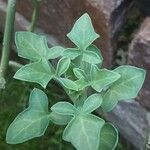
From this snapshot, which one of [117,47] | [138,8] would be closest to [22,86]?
[117,47]

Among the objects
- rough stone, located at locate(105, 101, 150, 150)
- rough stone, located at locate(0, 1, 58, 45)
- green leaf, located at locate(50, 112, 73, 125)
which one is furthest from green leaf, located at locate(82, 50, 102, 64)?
rough stone, located at locate(0, 1, 58, 45)

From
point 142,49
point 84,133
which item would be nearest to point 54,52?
point 84,133

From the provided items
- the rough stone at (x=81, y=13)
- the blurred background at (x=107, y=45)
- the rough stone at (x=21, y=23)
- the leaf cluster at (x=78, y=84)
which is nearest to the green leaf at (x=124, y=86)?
the leaf cluster at (x=78, y=84)

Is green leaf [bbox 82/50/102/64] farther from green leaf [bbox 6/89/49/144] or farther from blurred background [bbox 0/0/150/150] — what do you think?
blurred background [bbox 0/0/150/150]

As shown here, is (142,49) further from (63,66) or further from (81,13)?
(63,66)

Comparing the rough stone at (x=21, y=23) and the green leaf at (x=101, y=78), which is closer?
the green leaf at (x=101, y=78)

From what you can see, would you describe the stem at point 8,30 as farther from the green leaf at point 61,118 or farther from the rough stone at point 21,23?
the rough stone at point 21,23

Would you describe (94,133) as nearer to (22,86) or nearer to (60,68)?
(60,68)
